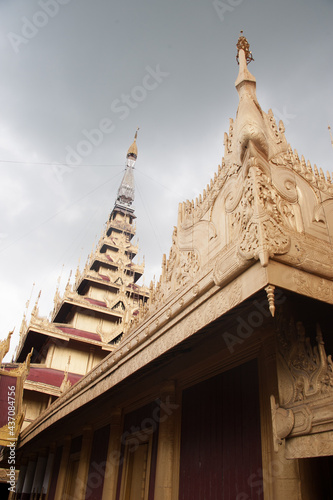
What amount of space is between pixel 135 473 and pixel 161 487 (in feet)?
5.78

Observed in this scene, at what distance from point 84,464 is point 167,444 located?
4996 millimetres

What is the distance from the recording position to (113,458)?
26.3 ft

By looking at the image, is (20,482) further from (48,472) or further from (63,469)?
(63,469)

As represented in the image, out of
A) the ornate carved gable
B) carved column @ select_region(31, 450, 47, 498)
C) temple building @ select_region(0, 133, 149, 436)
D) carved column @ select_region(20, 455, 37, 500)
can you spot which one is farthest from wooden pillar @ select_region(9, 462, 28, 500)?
the ornate carved gable

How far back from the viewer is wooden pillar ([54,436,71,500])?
11.3 m

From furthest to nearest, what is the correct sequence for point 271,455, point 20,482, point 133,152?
point 133,152
point 20,482
point 271,455

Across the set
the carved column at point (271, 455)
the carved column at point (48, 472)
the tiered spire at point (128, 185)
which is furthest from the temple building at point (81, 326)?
the carved column at point (271, 455)

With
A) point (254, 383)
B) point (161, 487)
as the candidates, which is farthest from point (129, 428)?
point (254, 383)

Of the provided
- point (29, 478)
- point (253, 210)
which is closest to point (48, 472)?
point (29, 478)

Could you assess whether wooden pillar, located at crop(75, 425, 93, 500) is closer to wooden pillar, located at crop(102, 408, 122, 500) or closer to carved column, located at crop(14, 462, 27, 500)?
wooden pillar, located at crop(102, 408, 122, 500)

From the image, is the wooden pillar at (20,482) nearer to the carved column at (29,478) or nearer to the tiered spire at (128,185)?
the carved column at (29,478)

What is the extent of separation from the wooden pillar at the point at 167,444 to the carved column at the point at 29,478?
12729 mm

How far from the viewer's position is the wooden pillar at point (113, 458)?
25.1 ft

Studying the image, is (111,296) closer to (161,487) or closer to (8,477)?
(8,477)
